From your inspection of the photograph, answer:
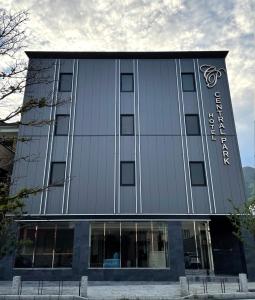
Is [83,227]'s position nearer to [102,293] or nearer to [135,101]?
[102,293]

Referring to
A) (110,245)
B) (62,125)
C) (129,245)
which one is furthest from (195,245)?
(62,125)

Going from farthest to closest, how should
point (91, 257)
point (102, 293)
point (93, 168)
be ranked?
point (93, 168) < point (91, 257) < point (102, 293)

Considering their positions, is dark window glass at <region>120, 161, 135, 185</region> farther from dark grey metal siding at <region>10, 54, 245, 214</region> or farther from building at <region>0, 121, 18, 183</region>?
building at <region>0, 121, 18, 183</region>

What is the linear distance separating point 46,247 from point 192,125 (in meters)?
14.5

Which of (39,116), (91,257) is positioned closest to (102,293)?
(91,257)

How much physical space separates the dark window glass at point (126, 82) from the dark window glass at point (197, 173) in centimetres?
825

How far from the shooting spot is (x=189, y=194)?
2255cm

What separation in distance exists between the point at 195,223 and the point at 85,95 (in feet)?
44.1

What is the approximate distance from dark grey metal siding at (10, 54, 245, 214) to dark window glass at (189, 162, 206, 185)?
1.36 feet

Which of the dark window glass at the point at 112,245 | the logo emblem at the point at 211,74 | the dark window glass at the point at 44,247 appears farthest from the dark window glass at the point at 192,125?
the dark window glass at the point at 44,247

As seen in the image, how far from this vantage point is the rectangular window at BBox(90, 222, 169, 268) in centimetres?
2131

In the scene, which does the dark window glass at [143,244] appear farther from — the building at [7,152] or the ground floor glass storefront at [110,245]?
the building at [7,152]

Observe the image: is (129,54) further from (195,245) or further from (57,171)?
(195,245)

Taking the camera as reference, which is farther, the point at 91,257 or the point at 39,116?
the point at 39,116
